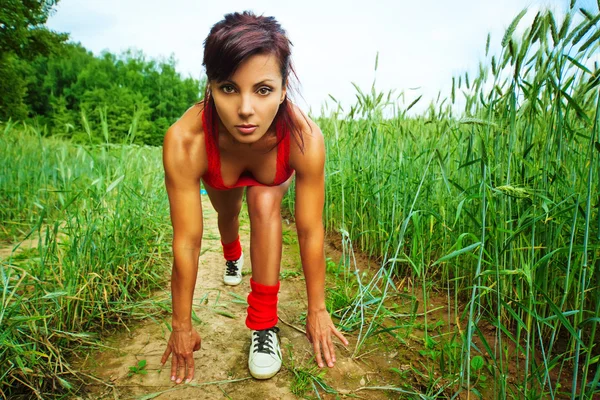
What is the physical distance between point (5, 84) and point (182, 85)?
16494 millimetres

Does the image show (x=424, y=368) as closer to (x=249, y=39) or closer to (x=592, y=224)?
(x=592, y=224)

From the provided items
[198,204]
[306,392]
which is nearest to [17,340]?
[198,204]

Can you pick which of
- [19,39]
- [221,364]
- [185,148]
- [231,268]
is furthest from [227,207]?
[19,39]

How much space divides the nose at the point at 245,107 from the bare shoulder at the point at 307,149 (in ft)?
0.85

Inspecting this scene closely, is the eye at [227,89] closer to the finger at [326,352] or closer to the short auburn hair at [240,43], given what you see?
the short auburn hair at [240,43]

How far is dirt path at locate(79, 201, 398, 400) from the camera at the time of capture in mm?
1204

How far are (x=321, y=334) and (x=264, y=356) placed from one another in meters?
0.21

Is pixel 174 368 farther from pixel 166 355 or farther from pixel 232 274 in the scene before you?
pixel 232 274

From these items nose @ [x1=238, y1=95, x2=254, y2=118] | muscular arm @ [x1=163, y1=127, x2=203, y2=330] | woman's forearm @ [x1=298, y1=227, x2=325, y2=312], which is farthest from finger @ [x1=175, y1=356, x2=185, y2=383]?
nose @ [x1=238, y1=95, x2=254, y2=118]

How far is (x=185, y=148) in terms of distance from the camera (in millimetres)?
1249

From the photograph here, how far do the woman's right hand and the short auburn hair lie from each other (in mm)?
812

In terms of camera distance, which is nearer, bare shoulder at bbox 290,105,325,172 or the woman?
the woman

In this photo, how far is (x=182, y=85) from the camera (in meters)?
24.6

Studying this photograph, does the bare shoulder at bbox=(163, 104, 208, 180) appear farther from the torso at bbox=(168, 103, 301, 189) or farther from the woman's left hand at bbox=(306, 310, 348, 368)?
the woman's left hand at bbox=(306, 310, 348, 368)
